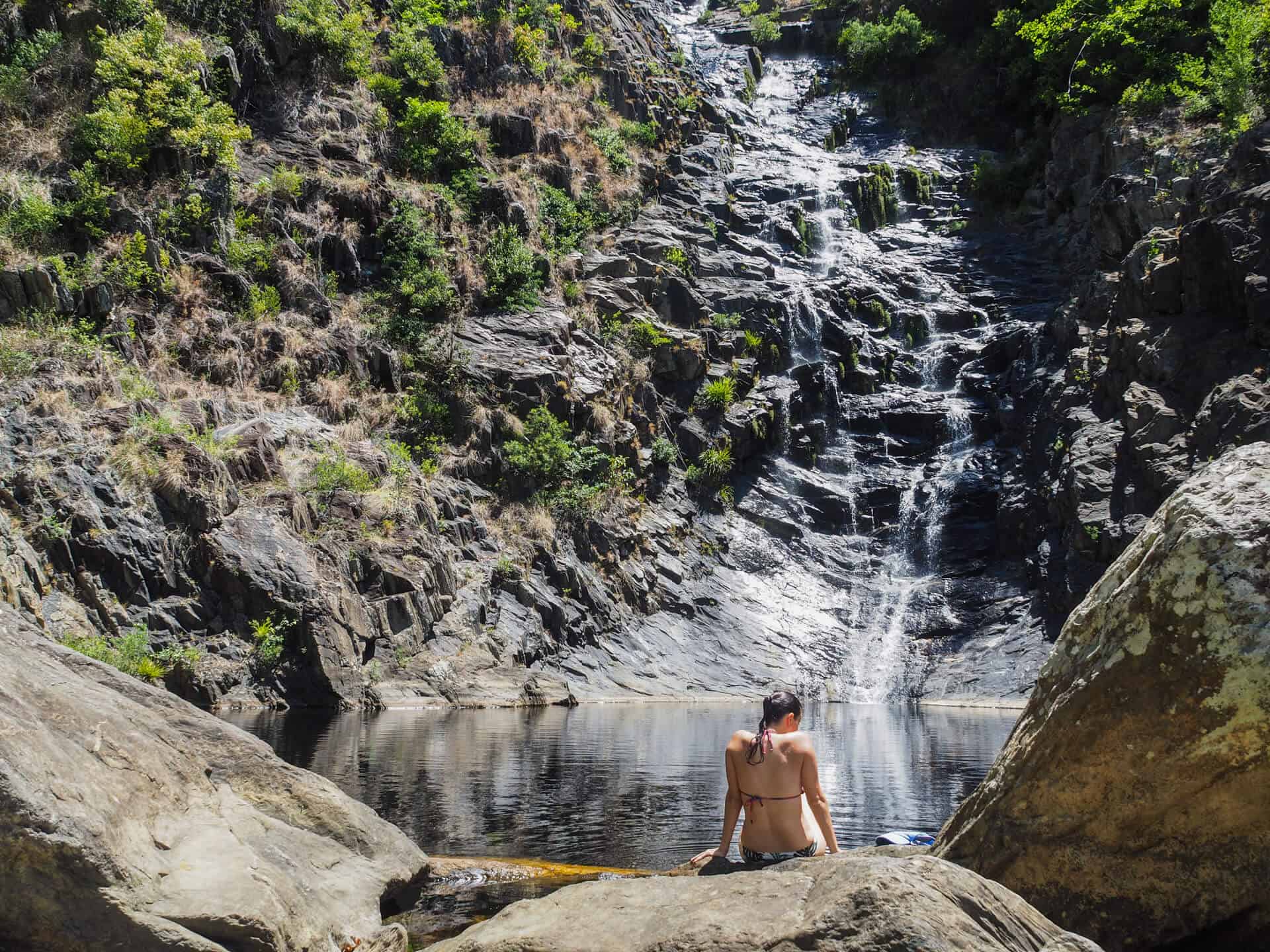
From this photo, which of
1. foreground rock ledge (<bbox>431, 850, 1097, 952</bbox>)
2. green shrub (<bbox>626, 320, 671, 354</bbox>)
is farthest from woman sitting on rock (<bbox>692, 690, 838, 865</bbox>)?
green shrub (<bbox>626, 320, 671, 354</bbox>)

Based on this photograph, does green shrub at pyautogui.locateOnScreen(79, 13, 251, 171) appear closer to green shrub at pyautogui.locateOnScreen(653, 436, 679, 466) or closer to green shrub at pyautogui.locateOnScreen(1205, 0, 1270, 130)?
green shrub at pyautogui.locateOnScreen(653, 436, 679, 466)

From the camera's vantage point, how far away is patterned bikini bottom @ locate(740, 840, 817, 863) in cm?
555

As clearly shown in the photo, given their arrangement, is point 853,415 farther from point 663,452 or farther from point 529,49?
point 529,49

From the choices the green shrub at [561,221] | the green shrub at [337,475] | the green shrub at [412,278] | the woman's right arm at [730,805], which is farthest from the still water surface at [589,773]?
the green shrub at [561,221]

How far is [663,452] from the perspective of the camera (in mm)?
37375

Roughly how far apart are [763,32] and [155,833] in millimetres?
65413

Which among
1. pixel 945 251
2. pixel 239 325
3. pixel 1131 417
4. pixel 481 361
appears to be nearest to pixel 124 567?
pixel 239 325

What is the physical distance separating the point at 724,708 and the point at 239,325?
61.9 ft

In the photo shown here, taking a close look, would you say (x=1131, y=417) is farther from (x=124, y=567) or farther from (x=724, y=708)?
(x=124, y=567)

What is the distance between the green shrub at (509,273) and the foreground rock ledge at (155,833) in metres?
30.5

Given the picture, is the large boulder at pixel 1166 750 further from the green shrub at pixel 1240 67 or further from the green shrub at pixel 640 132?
the green shrub at pixel 640 132

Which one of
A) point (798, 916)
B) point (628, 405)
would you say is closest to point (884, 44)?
point (628, 405)

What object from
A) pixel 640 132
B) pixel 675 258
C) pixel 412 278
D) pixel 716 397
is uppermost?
pixel 640 132

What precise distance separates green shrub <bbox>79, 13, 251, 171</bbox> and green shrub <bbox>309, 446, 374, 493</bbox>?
1175 centimetres
